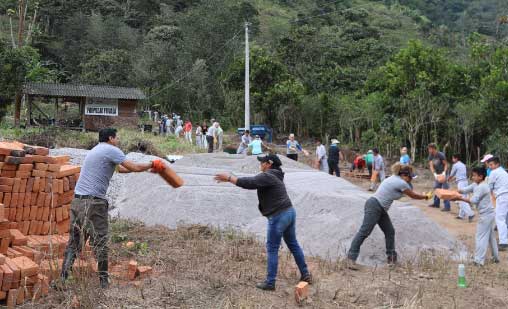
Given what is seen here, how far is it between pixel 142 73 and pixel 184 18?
9.41 m

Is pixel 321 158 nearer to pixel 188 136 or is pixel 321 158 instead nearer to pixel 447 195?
pixel 447 195

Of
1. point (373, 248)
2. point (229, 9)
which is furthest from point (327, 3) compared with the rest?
point (373, 248)

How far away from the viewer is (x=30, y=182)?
6598mm

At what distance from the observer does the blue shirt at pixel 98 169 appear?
5.73 m

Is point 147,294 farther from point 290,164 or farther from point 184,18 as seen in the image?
point 184,18

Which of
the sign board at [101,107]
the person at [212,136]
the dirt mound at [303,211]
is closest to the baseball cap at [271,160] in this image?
the dirt mound at [303,211]

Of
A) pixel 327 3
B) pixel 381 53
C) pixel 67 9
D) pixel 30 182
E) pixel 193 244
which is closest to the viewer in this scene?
pixel 30 182

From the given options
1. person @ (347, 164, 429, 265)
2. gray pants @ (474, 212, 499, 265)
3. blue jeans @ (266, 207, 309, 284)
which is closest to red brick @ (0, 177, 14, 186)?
blue jeans @ (266, 207, 309, 284)

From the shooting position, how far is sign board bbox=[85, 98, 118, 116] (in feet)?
97.3

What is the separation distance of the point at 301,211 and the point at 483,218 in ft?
9.59

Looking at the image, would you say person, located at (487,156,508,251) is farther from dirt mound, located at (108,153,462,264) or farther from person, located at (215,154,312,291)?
person, located at (215,154,312,291)

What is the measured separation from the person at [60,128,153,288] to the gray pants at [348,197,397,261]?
3208 millimetres

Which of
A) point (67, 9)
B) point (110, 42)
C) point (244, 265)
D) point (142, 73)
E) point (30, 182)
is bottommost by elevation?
point (244, 265)

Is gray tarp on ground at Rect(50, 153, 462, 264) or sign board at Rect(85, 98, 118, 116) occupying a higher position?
sign board at Rect(85, 98, 118, 116)
